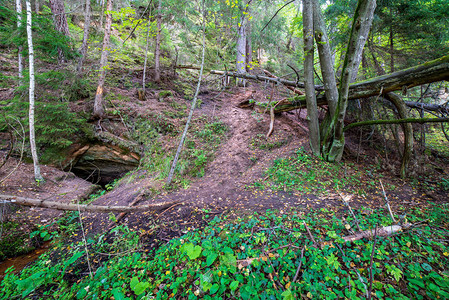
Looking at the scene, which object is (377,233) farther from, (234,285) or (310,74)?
(310,74)

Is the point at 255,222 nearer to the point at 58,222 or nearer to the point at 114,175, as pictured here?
the point at 58,222

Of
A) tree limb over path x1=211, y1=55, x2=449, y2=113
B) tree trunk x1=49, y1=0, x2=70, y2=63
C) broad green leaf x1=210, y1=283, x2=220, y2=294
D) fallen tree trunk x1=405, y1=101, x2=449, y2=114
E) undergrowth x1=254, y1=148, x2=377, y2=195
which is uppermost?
Result: tree trunk x1=49, y1=0, x2=70, y2=63

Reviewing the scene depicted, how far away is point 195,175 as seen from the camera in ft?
18.6

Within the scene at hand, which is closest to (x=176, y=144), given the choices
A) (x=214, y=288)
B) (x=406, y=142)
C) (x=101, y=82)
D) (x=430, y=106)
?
(x=101, y=82)

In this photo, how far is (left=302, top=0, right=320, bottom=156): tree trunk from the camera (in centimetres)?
438

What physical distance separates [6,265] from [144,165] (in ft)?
13.9

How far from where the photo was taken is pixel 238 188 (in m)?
4.46

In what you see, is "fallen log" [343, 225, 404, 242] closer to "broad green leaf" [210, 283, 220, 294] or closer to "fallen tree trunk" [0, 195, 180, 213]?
"broad green leaf" [210, 283, 220, 294]

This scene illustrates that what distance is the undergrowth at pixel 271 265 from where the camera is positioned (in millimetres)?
1829

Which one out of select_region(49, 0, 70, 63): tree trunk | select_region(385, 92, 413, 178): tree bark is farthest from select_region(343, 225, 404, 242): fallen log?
select_region(49, 0, 70, 63): tree trunk

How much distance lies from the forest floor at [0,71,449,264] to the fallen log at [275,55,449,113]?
Result: 1682 millimetres

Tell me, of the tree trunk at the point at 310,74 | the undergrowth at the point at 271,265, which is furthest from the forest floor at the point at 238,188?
the tree trunk at the point at 310,74

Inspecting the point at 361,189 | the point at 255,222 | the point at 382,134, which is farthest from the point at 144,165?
the point at 382,134

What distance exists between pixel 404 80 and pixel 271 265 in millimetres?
5213
